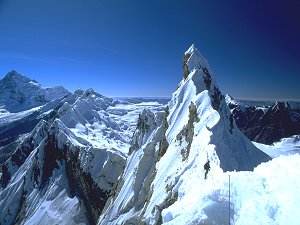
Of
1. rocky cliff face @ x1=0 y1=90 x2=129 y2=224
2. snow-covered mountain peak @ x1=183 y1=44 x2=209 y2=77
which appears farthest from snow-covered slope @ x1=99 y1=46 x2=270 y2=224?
rocky cliff face @ x1=0 y1=90 x2=129 y2=224

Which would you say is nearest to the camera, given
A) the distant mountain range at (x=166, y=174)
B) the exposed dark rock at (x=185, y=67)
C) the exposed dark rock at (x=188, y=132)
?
the distant mountain range at (x=166, y=174)

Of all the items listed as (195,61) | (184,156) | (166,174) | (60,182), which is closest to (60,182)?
(60,182)

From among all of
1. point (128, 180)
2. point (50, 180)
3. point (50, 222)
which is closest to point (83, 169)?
point (50, 222)

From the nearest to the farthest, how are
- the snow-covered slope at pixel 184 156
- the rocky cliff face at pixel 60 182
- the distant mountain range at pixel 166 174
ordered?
the distant mountain range at pixel 166 174, the snow-covered slope at pixel 184 156, the rocky cliff face at pixel 60 182

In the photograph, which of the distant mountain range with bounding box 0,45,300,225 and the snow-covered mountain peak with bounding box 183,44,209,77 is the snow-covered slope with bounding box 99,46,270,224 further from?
the distant mountain range with bounding box 0,45,300,225

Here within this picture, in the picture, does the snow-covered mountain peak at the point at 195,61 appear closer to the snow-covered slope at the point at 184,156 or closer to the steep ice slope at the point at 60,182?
the snow-covered slope at the point at 184,156

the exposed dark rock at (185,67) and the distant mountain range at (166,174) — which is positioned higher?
the exposed dark rock at (185,67)

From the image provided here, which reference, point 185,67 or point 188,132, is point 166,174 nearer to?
point 188,132

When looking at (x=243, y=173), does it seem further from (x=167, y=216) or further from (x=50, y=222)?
(x=50, y=222)

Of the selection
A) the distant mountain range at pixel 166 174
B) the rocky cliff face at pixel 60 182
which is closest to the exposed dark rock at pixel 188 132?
the distant mountain range at pixel 166 174
